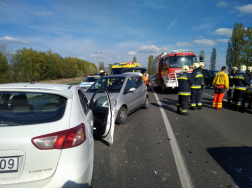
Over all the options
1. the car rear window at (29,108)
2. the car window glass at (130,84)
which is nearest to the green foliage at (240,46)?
the car window glass at (130,84)

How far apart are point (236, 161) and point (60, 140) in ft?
11.0

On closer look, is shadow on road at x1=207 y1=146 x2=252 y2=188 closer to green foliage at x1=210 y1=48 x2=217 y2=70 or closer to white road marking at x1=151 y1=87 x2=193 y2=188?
white road marking at x1=151 y1=87 x2=193 y2=188

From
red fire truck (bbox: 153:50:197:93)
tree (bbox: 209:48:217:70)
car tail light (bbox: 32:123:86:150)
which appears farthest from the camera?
tree (bbox: 209:48:217:70)

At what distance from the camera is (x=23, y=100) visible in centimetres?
242

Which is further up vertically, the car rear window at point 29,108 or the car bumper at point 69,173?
the car rear window at point 29,108

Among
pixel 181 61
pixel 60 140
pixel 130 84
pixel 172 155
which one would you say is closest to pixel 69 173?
pixel 60 140

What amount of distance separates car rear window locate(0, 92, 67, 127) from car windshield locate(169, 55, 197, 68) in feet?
41.2

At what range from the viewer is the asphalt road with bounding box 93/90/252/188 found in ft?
9.68

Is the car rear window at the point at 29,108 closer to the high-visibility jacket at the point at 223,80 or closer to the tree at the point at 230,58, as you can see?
the high-visibility jacket at the point at 223,80

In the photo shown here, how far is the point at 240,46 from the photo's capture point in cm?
4516

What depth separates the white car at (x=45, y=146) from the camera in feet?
5.85

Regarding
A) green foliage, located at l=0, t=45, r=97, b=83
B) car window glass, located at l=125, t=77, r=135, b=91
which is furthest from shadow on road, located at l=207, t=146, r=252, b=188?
green foliage, located at l=0, t=45, r=97, b=83

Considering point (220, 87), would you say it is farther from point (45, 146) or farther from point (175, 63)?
point (45, 146)

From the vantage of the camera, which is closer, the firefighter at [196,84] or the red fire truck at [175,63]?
the firefighter at [196,84]
